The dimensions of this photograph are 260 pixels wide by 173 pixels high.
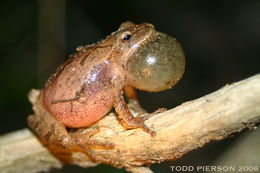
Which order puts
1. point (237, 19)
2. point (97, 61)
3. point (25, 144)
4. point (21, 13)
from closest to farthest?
point (97, 61) < point (25, 144) < point (21, 13) < point (237, 19)

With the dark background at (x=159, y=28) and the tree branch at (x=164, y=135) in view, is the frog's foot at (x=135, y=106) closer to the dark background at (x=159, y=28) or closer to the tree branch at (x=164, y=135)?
the tree branch at (x=164, y=135)

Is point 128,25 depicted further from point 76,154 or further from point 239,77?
point 239,77

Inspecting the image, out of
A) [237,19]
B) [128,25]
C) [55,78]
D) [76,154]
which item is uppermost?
[237,19]

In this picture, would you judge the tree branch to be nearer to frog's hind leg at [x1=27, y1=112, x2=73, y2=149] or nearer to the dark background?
frog's hind leg at [x1=27, y1=112, x2=73, y2=149]

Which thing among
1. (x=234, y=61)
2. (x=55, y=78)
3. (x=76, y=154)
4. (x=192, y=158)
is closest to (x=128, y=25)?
(x=55, y=78)

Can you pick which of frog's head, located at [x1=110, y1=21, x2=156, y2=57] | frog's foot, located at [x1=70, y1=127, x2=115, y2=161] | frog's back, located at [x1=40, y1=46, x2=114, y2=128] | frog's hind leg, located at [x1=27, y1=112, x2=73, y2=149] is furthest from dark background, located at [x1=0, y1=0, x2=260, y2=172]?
frog's head, located at [x1=110, y1=21, x2=156, y2=57]

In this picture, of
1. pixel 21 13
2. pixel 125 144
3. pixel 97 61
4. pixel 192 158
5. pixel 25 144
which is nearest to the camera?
pixel 125 144

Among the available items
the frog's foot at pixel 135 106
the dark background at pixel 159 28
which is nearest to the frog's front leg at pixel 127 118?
the frog's foot at pixel 135 106
